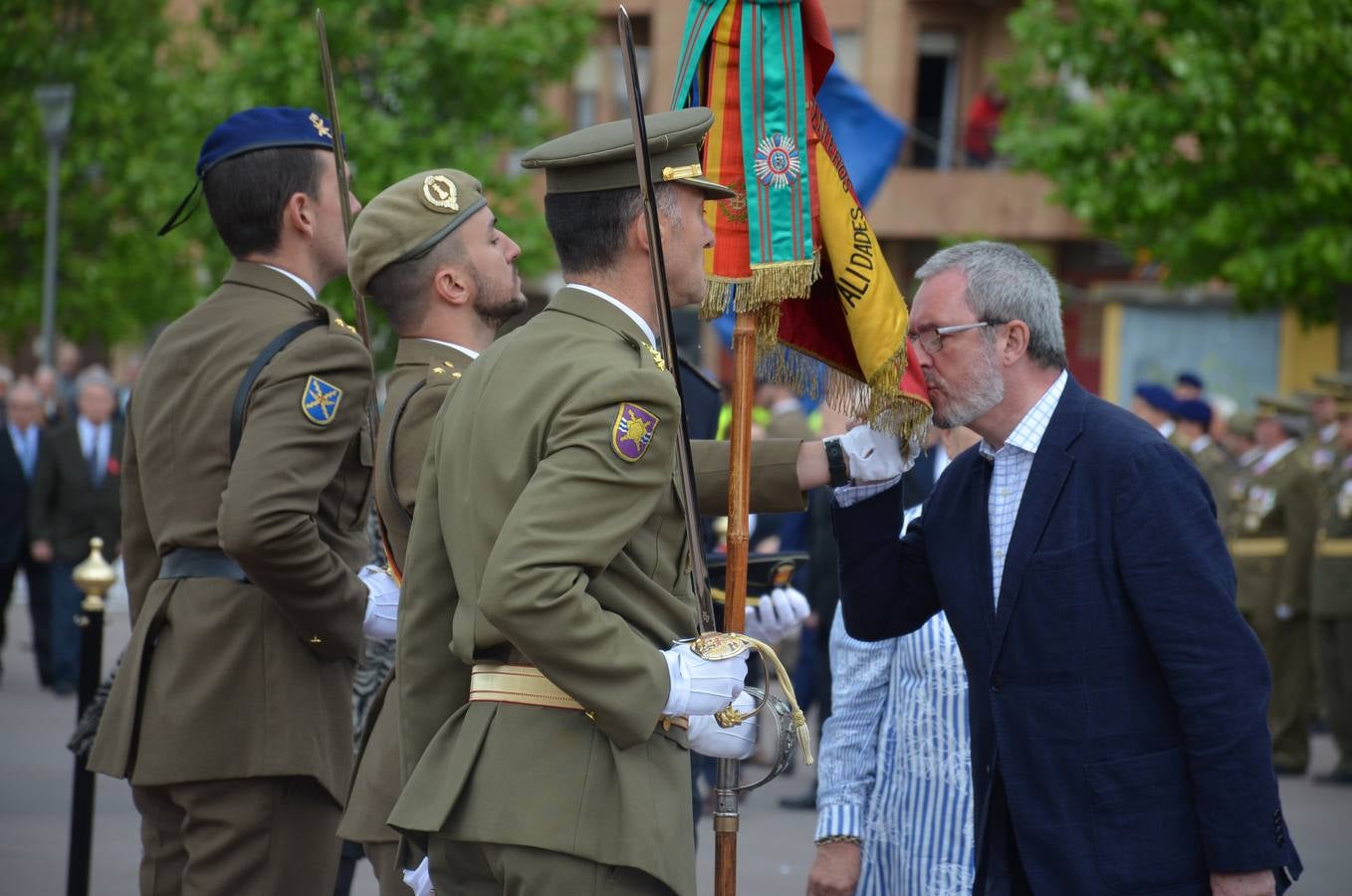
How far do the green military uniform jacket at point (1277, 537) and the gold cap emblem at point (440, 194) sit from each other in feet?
31.3

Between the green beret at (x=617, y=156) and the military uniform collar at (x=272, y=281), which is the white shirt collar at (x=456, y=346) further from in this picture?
the green beret at (x=617, y=156)

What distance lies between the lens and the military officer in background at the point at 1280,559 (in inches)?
489

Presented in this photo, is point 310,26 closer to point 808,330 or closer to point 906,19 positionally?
point 906,19

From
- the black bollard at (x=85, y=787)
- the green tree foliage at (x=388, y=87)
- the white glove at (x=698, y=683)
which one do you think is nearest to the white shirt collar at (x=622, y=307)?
the white glove at (x=698, y=683)

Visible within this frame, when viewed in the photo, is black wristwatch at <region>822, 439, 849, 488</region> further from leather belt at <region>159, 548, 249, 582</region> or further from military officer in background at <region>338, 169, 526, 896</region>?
leather belt at <region>159, 548, 249, 582</region>

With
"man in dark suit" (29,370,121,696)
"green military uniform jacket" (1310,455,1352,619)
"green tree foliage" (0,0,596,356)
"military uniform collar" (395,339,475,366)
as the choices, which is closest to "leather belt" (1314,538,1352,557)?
"green military uniform jacket" (1310,455,1352,619)

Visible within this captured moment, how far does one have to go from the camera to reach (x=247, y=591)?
419 cm

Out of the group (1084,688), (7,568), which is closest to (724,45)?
(1084,688)

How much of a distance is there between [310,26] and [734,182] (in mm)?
16070

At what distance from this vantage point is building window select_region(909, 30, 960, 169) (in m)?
28.7

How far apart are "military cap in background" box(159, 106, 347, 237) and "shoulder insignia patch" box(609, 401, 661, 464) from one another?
1923 millimetres

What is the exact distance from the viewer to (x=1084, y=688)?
344cm

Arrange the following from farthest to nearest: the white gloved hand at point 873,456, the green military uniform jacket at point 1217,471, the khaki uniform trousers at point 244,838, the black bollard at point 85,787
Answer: the green military uniform jacket at point 1217,471, the black bollard at point 85,787, the khaki uniform trousers at point 244,838, the white gloved hand at point 873,456

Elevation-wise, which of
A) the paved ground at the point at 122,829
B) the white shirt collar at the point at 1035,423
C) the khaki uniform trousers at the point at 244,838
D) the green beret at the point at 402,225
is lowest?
the paved ground at the point at 122,829
